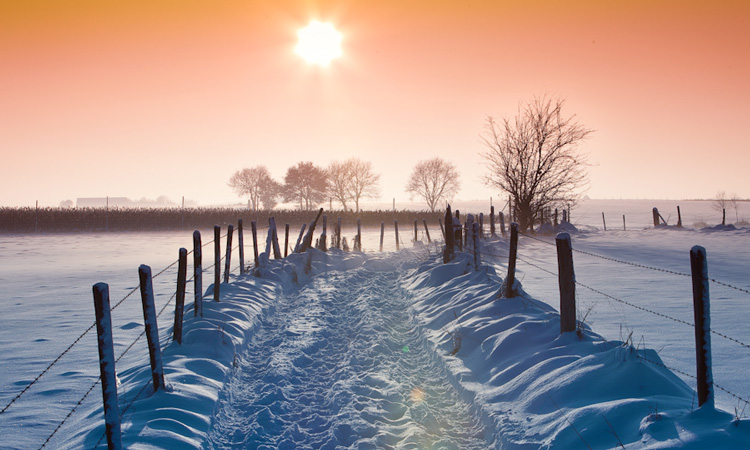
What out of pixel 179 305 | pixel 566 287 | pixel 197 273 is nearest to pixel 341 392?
pixel 179 305

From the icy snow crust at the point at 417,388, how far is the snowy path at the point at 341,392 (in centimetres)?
2

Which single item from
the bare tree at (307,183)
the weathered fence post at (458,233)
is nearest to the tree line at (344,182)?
the bare tree at (307,183)

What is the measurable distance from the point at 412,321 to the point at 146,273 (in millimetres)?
4909

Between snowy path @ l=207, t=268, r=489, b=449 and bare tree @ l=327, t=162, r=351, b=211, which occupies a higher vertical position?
bare tree @ l=327, t=162, r=351, b=211

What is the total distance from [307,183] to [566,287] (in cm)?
6637

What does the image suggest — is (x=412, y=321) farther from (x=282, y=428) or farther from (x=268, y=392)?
(x=282, y=428)

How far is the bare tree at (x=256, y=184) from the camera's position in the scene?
81375mm

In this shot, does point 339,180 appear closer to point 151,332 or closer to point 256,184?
point 256,184

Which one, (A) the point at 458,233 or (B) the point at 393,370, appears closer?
(B) the point at 393,370

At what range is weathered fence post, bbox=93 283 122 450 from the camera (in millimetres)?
3318

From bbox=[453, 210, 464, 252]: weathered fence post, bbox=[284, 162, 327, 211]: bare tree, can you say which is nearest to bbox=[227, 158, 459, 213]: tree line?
bbox=[284, 162, 327, 211]: bare tree

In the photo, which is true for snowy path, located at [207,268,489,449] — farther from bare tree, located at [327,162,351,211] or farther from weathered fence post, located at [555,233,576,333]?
bare tree, located at [327,162,351,211]

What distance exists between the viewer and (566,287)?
17.4 feet

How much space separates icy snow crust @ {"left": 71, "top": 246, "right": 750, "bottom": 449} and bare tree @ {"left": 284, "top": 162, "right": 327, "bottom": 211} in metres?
62.3
